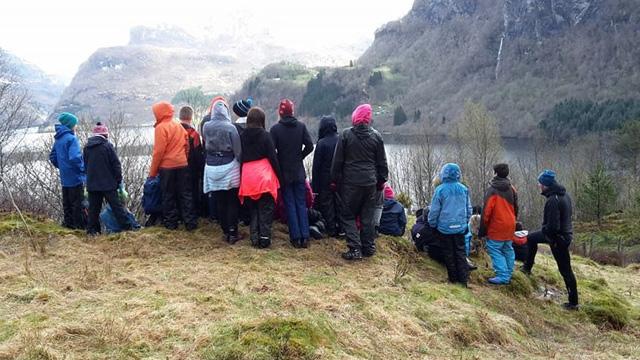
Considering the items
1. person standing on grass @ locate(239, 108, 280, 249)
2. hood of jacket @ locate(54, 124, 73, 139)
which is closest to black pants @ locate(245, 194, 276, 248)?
person standing on grass @ locate(239, 108, 280, 249)

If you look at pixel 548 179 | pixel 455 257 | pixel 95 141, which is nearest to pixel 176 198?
pixel 95 141

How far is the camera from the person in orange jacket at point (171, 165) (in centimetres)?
874

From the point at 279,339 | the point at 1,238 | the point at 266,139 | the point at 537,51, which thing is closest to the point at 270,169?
the point at 266,139

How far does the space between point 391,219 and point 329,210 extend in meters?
1.50

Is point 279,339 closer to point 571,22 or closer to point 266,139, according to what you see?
point 266,139

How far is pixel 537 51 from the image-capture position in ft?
484

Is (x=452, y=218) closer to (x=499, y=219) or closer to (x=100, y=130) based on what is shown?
(x=499, y=219)

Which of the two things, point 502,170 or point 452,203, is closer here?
point 452,203

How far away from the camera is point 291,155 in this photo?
862 centimetres

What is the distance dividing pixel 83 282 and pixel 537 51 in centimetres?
16104

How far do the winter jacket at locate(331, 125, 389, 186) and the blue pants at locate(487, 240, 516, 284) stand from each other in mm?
2772

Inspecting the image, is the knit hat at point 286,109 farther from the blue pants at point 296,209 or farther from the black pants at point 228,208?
the black pants at point 228,208

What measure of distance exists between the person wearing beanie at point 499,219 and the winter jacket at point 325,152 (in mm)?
2978

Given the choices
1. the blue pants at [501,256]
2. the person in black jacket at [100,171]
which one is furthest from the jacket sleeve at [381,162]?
the person in black jacket at [100,171]
